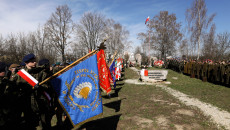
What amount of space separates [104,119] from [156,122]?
1923 millimetres

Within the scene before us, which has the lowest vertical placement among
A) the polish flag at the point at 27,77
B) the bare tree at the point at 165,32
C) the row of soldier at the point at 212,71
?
the row of soldier at the point at 212,71

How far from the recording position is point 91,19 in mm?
40344

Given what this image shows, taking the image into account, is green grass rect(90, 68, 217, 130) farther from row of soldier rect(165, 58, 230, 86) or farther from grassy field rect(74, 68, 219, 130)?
row of soldier rect(165, 58, 230, 86)

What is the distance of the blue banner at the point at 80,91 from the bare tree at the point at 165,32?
33415 millimetres

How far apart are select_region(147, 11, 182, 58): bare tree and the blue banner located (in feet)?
110

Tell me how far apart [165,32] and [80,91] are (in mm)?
34531

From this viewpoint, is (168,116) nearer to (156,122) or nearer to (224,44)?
(156,122)

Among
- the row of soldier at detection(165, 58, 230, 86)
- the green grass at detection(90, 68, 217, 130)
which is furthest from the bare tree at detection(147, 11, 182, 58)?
the green grass at detection(90, 68, 217, 130)

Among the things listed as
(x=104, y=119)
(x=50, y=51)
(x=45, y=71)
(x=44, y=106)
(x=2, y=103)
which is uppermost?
(x=50, y=51)

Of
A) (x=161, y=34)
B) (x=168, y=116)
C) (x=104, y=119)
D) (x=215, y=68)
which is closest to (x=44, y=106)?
(x=104, y=119)

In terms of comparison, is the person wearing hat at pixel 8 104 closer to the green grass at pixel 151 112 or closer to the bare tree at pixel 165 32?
the green grass at pixel 151 112

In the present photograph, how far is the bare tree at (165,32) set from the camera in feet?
112

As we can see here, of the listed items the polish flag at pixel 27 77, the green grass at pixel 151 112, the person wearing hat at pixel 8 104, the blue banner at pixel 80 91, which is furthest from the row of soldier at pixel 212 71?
the person wearing hat at pixel 8 104

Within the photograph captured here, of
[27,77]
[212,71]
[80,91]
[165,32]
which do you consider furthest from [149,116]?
[165,32]
